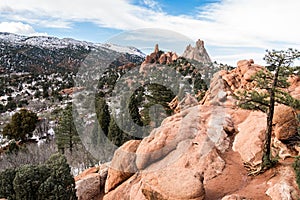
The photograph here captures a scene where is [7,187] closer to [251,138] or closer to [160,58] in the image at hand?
[251,138]

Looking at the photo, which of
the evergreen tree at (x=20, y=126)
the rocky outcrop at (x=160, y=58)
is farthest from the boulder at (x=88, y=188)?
the rocky outcrop at (x=160, y=58)

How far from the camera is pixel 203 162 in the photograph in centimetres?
1432

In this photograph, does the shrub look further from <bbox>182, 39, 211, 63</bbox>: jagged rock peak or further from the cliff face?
<bbox>182, 39, 211, 63</bbox>: jagged rock peak

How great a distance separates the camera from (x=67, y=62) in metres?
150

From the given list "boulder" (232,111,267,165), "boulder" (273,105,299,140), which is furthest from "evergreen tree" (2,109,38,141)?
"boulder" (273,105,299,140)

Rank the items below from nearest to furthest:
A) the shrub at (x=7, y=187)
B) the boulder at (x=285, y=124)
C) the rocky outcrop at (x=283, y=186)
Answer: the rocky outcrop at (x=283, y=186) → the shrub at (x=7, y=187) → the boulder at (x=285, y=124)

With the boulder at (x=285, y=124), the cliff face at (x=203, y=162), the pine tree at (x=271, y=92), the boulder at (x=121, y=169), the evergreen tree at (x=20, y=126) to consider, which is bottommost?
the evergreen tree at (x=20, y=126)

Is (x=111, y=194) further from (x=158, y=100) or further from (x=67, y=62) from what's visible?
(x=67, y=62)

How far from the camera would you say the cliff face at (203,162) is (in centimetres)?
1089

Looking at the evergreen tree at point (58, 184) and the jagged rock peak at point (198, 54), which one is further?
the jagged rock peak at point (198, 54)

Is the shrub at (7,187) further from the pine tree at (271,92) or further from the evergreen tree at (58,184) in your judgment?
the pine tree at (271,92)

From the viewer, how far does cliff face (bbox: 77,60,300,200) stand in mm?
10891

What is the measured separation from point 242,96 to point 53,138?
38304mm

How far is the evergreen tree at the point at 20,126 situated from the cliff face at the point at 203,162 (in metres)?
27.4
